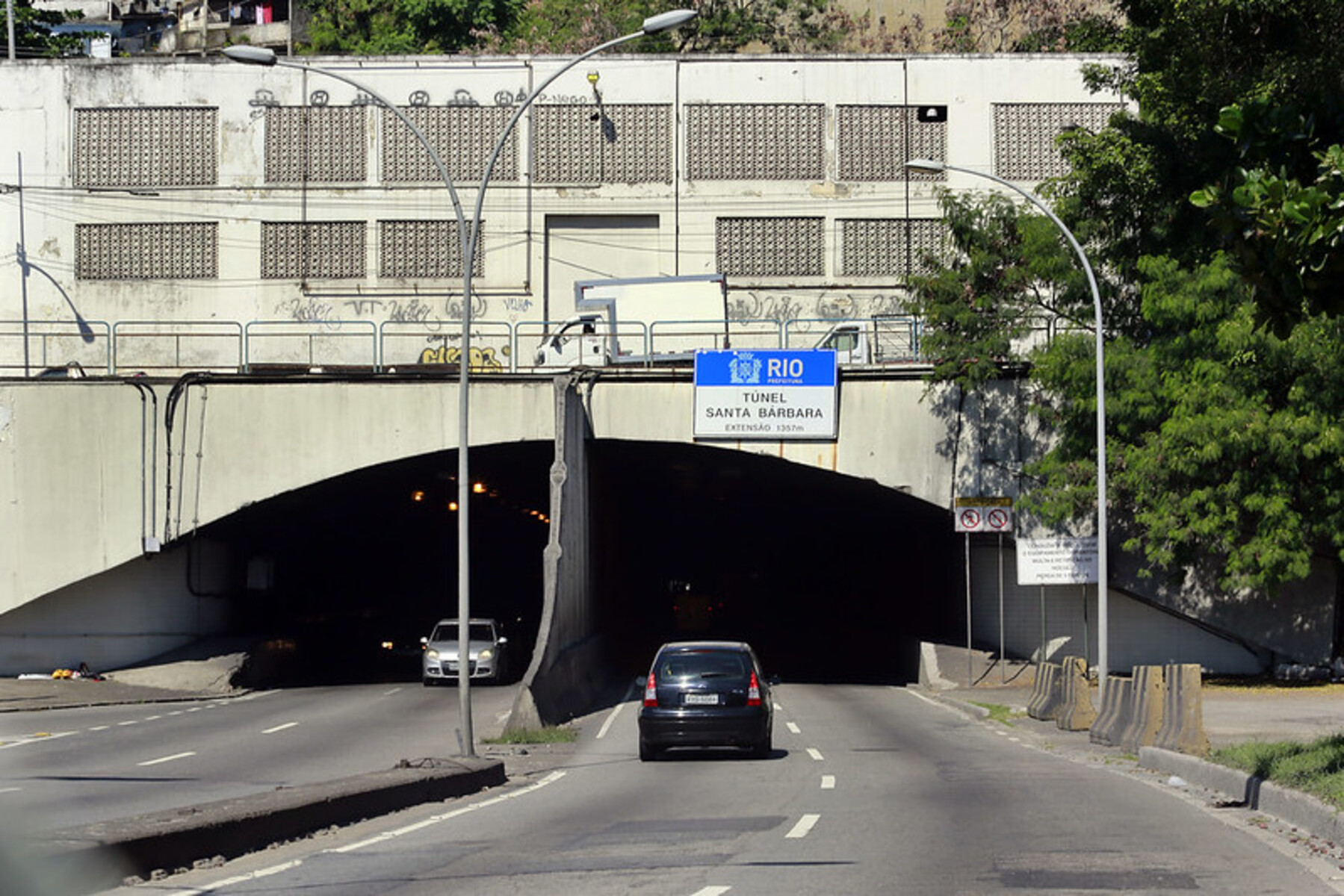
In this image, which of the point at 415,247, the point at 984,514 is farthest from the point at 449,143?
the point at 984,514

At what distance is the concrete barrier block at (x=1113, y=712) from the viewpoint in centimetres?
2308

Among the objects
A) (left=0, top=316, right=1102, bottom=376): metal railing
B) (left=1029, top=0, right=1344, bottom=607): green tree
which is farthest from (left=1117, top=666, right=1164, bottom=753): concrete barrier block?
(left=0, top=316, right=1102, bottom=376): metal railing

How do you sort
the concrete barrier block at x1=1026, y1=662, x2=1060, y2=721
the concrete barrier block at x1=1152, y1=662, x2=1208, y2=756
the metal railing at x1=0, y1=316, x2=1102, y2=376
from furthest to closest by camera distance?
the metal railing at x1=0, y1=316, x2=1102, y2=376 < the concrete barrier block at x1=1026, y1=662, x2=1060, y2=721 < the concrete barrier block at x1=1152, y1=662, x2=1208, y2=756

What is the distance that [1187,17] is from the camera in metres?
26.5

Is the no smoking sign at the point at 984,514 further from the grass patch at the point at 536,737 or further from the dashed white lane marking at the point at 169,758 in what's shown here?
the dashed white lane marking at the point at 169,758

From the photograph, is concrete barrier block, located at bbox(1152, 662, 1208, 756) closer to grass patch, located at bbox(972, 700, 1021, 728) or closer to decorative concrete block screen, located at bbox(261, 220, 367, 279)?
grass patch, located at bbox(972, 700, 1021, 728)

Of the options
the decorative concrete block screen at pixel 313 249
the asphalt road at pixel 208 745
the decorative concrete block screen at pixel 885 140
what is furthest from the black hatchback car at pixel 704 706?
the decorative concrete block screen at pixel 313 249

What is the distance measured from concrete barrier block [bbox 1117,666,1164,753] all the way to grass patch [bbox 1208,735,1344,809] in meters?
2.37

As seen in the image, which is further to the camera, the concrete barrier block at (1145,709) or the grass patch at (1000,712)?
the grass patch at (1000,712)

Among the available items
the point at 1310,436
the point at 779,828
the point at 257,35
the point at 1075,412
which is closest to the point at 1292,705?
the point at 1310,436

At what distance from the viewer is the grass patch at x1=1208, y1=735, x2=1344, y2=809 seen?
13977 mm

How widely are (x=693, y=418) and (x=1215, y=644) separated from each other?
44.1 ft

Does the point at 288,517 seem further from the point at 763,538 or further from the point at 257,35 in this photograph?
the point at 257,35

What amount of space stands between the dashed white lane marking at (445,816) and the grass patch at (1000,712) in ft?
36.6
